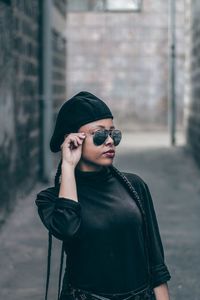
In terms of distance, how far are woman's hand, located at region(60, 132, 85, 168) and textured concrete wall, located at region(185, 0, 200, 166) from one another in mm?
10572

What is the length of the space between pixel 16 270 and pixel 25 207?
114 inches

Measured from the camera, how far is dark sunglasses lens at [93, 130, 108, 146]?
2.75m

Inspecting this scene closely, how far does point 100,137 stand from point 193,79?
1235 centimetres

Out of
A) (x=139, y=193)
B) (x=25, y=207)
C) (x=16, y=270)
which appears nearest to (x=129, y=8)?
(x=25, y=207)

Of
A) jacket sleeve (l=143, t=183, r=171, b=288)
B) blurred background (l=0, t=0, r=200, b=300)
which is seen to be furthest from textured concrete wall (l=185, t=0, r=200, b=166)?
jacket sleeve (l=143, t=183, r=171, b=288)

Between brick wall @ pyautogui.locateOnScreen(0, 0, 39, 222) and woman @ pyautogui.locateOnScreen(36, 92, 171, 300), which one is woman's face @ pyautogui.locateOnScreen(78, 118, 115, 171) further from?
brick wall @ pyautogui.locateOnScreen(0, 0, 39, 222)

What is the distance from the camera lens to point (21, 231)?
749 cm

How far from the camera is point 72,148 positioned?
9.23 ft

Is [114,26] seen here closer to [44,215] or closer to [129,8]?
[129,8]

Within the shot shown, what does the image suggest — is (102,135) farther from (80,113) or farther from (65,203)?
(65,203)

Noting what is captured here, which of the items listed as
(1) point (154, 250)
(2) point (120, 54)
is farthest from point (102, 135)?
(2) point (120, 54)

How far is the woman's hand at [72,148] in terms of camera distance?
2770 millimetres

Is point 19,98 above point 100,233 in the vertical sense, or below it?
above

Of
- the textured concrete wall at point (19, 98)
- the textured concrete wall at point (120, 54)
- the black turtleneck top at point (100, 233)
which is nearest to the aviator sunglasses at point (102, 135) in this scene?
the black turtleneck top at point (100, 233)
